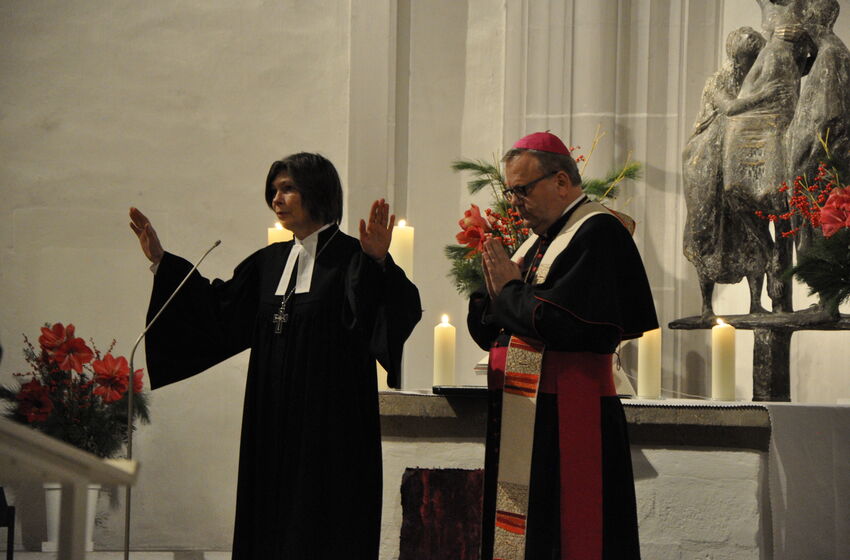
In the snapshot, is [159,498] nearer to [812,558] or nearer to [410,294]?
[410,294]

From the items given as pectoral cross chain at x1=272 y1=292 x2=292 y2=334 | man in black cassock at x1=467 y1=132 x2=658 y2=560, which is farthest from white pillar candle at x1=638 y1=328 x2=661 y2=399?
pectoral cross chain at x1=272 y1=292 x2=292 y2=334

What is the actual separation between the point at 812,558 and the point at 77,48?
4.33 m

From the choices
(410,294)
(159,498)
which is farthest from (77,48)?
(410,294)

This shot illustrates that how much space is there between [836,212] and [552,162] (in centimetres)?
116

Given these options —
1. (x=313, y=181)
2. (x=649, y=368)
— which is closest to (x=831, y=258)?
(x=649, y=368)

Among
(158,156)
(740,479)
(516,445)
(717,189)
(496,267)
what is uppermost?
(158,156)

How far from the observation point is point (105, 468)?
1293mm

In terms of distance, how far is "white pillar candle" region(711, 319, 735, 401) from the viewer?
4.33m

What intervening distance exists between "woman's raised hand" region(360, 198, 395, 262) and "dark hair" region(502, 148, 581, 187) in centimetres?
43

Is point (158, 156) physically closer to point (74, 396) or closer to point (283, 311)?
point (74, 396)

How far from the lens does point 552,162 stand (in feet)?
10.8

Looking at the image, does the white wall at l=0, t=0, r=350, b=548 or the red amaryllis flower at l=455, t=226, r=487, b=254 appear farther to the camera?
the white wall at l=0, t=0, r=350, b=548

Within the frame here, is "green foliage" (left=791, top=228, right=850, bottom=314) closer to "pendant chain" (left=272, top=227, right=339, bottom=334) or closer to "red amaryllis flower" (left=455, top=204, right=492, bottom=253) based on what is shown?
"red amaryllis flower" (left=455, top=204, right=492, bottom=253)

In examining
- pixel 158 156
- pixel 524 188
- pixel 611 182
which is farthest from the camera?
pixel 158 156
